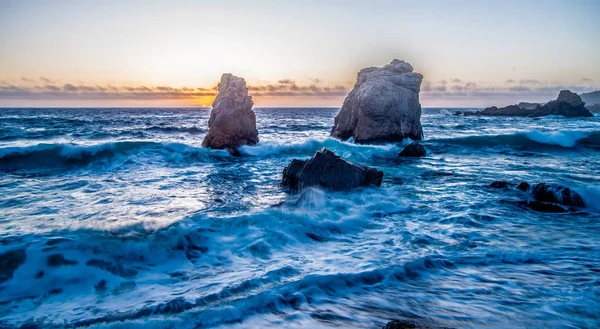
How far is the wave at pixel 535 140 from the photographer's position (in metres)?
24.3

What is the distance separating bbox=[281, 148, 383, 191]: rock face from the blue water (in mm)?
506

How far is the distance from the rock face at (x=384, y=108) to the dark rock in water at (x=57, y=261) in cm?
1896

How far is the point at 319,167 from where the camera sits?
34.2 ft

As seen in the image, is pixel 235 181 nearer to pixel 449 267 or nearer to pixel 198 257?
pixel 198 257

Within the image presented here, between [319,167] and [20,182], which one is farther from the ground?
[319,167]

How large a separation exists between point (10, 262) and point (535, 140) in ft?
94.6

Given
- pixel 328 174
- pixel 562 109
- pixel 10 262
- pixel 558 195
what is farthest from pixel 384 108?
pixel 562 109

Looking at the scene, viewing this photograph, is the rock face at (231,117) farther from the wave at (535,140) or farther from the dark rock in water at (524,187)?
the dark rock in water at (524,187)

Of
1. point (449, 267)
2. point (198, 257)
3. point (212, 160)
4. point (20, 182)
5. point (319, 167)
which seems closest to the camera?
point (449, 267)

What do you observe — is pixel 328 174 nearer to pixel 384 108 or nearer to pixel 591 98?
pixel 384 108

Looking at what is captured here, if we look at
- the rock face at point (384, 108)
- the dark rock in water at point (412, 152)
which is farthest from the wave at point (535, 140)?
the dark rock in water at point (412, 152)

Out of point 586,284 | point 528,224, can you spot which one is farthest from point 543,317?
point 528,224

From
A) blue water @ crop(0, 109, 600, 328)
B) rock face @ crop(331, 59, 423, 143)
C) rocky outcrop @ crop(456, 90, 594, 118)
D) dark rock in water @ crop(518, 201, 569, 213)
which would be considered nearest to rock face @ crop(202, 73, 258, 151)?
rock face @ crop(331, 59, 423, 143)

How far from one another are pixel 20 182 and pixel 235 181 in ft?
21.1
